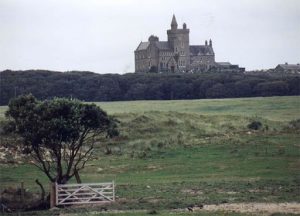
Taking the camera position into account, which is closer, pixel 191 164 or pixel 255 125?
pixel 191 164

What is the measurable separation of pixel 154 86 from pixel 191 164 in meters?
98.1

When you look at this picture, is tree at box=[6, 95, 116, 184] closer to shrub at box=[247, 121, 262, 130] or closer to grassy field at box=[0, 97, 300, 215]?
grassy field at box=[0, 97, 300, 215]

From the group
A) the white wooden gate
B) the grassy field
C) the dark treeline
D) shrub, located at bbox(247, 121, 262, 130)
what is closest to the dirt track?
the grassy field

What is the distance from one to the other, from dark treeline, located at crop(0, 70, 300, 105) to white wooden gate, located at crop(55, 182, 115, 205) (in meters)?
105

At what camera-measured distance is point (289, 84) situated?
14250 centimetres

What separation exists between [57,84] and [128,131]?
76.8 metres

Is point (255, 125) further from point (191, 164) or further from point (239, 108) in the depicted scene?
point (239, 108)

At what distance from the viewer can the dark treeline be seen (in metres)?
143

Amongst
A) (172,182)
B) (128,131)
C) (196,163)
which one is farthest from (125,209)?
(128,131)

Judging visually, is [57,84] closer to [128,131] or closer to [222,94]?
[222,94]

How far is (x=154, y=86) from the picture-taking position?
150625 millimetres

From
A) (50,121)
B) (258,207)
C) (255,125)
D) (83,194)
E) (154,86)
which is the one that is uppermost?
(154,86)

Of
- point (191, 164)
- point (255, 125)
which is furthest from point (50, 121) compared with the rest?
point (255, 125)

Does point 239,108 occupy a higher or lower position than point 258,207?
higher
